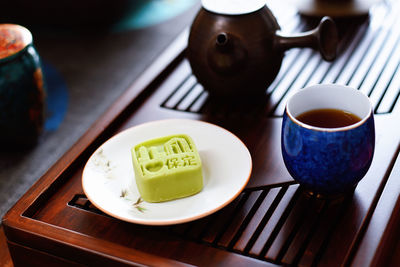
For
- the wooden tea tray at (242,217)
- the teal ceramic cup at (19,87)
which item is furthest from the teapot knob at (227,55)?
the teal ceramic cup at (19,87)

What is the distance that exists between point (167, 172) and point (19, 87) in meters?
0.66

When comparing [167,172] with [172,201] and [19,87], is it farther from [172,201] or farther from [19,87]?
[19,87]

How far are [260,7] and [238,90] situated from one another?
16 centimetres

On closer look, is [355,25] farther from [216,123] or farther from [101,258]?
[101,258]

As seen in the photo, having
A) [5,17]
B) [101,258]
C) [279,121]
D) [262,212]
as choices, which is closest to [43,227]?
[101,258]

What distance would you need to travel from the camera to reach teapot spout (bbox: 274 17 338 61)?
959 millimetres

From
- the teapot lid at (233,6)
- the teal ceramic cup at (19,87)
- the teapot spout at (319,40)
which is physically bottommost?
the teal ceramic cup at (19,87)

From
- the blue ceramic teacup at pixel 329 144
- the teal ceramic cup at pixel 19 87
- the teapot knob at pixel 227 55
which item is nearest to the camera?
the blue ceramic teacup at pixel 329 144

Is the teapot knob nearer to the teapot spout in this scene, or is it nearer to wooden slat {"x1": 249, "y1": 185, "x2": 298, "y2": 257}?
the teapot spout

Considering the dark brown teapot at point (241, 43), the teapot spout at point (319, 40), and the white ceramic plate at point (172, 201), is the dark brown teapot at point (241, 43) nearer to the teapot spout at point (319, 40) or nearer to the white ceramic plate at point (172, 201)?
the teapot spout at point (319, 40)

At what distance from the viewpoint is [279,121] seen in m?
1.01

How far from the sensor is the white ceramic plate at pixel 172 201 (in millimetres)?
794

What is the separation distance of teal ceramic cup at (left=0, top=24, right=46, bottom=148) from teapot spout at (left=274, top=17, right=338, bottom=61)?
64cm

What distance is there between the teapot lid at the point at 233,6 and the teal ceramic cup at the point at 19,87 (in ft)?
1.70
